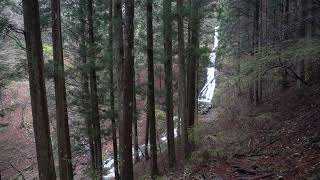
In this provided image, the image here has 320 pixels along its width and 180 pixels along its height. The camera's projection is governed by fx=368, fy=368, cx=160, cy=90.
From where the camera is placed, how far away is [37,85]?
6.18 meters

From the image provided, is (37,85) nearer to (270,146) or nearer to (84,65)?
(84,65)

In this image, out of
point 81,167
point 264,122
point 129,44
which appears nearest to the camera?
point 129,44

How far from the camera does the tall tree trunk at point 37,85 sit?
6.00 metres

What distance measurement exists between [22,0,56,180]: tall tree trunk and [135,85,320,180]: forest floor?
5.01 meters

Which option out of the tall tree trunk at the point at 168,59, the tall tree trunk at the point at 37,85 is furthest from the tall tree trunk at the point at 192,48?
the tall tree trunk at the point at 37,85

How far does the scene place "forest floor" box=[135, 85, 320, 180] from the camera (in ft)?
30.8

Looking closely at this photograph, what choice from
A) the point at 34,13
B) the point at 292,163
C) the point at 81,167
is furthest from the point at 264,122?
the point at 81,167

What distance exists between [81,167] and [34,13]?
22.1 m

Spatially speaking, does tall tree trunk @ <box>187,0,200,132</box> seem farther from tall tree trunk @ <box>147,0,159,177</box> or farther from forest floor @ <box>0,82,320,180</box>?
tall tree trunk @ <box>147,0,159,177</box>

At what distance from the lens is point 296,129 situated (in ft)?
40.5

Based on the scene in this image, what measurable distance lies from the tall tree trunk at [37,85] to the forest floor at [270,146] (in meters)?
5.01

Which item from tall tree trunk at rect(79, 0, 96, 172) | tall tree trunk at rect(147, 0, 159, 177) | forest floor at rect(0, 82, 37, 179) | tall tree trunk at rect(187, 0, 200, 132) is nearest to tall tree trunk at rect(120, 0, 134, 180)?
tall tree trunk at rect(147, 0, 159, 177)

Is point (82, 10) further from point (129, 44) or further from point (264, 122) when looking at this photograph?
point (264, 122)

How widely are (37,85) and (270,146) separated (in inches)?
331
